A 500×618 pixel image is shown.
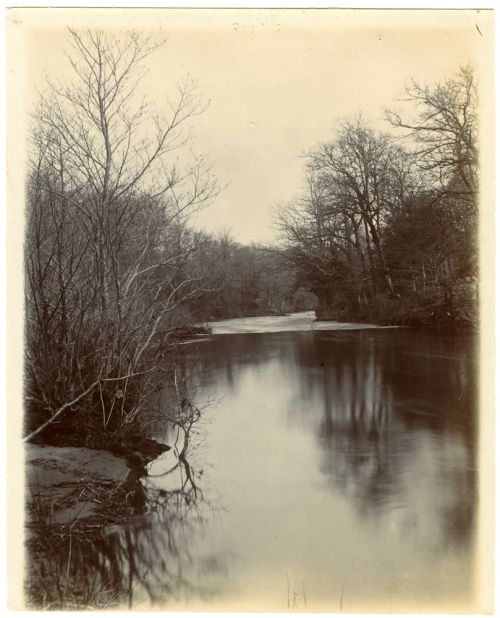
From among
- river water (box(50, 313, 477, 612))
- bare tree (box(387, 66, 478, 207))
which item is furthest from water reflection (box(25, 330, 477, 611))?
bare tree (box(387, 66, 478, 207))

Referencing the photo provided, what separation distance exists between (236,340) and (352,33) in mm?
20496

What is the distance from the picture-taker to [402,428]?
982 cm

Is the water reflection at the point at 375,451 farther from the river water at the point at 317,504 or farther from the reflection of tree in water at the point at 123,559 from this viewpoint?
the reflection of tree in water at the point at 123,559

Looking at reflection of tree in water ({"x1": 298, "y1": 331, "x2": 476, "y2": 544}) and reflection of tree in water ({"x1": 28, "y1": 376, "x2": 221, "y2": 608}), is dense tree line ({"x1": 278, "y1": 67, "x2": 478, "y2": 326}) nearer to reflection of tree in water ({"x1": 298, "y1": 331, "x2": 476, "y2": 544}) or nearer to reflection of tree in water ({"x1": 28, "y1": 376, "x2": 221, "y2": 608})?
reflection of tree in water ({"x1": 298, "y1": 331, "x2": 476, "y2": 544})

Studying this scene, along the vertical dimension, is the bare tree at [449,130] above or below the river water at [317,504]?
above

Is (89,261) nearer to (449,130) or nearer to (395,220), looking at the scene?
(449,130)

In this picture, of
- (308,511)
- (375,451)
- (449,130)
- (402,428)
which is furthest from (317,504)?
(449,130)

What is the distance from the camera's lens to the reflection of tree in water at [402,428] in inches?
267

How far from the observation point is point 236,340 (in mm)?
26312

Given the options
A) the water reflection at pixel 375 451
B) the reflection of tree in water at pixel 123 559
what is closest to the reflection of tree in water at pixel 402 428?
the water reflection at pixel 375 451

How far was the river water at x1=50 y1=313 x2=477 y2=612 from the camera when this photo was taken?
5238 mm

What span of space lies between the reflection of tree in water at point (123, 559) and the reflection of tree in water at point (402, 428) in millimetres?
2012

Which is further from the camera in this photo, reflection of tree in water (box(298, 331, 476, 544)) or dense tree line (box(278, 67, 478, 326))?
dense tree line (box(278, 67, 478, 326))

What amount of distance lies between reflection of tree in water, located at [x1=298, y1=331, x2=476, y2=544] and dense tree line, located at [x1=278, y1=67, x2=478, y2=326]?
2534 millimetres
